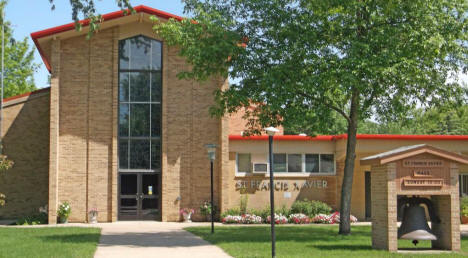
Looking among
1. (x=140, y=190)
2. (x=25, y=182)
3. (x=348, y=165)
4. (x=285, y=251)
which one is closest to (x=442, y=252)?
(x=285, y=251)

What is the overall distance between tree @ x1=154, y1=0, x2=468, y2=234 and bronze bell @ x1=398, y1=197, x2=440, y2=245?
3991 millimetres

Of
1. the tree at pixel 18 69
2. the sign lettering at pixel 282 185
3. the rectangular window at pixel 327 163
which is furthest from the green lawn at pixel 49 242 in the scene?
the tree at pixel 18 69

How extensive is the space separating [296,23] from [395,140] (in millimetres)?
10597

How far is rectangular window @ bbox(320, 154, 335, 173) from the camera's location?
2904 centimetres

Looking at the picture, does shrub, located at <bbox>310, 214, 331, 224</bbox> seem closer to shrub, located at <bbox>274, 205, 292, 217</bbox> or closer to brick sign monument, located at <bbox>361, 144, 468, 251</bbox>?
shrub, located at <bbox>274, 205, 292, 217</bbox>

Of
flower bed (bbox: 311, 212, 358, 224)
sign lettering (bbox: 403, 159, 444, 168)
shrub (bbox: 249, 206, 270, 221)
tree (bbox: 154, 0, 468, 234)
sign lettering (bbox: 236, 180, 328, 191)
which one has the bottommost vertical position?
flower bed (bbox: 311, 212, 358, 224)

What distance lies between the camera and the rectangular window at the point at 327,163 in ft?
95.3

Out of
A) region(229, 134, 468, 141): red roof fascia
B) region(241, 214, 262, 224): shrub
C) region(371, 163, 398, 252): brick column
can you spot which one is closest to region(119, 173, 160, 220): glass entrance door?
region(241, 214, 262, 224): shrub

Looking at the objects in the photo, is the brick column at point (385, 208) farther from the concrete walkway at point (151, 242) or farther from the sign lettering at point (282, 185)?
the sign lettering at point (282, 185)

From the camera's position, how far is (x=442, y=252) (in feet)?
51.6

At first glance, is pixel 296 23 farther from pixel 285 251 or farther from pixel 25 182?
pixel 25 182

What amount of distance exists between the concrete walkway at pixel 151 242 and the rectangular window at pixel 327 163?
24.4 ft

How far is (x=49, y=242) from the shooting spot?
59.6 ft

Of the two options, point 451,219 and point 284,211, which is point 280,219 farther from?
point 451,219
